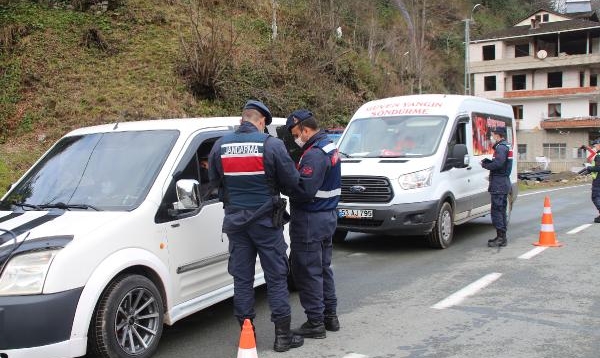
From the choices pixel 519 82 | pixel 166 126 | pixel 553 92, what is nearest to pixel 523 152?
pixel 553 92

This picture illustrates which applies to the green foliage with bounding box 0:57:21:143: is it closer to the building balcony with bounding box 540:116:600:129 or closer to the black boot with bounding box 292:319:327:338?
the black boot with bounding box 292:319:327:338

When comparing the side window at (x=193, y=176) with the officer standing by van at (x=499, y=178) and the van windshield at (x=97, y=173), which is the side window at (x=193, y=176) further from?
the officer standing by van at (x=499, y=178)

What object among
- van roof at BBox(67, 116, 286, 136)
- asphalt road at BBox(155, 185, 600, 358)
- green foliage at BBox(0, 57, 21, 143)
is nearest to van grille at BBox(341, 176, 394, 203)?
asphalt road at BBox(155, 185, 600, 358)

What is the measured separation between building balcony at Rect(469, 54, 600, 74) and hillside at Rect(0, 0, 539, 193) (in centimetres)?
3056

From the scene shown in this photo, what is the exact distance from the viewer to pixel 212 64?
1956 centimetres

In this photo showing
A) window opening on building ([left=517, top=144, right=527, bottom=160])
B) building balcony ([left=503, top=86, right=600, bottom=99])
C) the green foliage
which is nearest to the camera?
the green foliage

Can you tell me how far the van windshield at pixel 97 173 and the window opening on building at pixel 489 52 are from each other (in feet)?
196

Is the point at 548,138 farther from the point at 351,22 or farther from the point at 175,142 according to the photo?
the point at 175,142

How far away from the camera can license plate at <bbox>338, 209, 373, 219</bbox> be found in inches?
331

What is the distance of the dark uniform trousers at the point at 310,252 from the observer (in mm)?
4777

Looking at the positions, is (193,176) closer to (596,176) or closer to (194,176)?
(194,176)

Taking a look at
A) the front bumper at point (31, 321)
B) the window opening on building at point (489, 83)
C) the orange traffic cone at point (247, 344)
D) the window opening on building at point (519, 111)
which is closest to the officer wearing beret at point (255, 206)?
the orange traffic cone at point (247, 344)

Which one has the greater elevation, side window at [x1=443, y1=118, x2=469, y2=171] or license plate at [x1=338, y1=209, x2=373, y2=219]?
side window at [x1=443, y1=118, x2=469, y2=171]

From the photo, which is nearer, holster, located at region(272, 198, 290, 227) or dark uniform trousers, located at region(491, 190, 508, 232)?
holster, located at region(272, 198, 290, 227)
